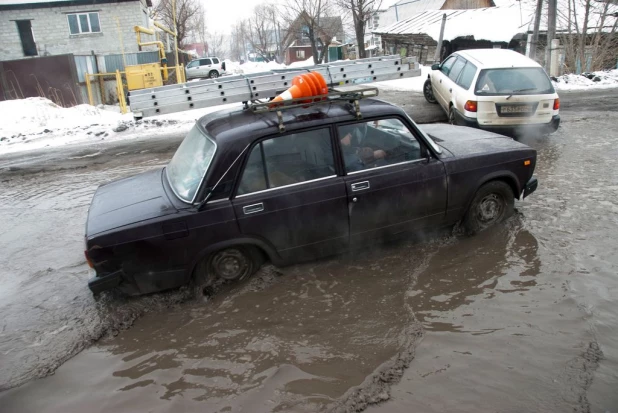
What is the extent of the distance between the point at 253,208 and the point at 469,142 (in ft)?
8.44

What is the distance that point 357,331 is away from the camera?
364cm

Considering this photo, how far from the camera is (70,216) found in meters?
6.46

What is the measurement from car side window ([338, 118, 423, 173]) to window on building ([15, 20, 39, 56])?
2936cm

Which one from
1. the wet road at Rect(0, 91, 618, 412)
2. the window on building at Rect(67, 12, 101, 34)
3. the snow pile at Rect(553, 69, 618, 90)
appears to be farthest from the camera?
the window on building at Rect(67, 12, 101, 34)

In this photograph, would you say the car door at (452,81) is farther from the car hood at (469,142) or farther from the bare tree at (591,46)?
the bare tree at (591,46)

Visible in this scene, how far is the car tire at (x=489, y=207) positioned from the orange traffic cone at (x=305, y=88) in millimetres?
1977

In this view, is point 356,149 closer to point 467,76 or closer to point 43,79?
point 467,76

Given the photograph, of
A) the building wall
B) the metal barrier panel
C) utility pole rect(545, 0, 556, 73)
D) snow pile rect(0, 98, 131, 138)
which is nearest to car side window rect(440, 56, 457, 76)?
snow pile rect(0, 98, 131, 138)

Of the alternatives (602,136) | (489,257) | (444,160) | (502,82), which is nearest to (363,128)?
(444,160)

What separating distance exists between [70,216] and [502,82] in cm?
747

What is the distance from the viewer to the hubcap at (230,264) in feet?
13.6

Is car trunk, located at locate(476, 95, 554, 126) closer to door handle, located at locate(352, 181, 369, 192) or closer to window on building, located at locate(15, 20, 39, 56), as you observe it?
door handle, located at locate(352, 181, 369, 192)

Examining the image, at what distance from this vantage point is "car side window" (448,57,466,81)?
30.9ft

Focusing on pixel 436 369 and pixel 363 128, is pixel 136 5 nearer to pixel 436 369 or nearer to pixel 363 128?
pixel 363 128
